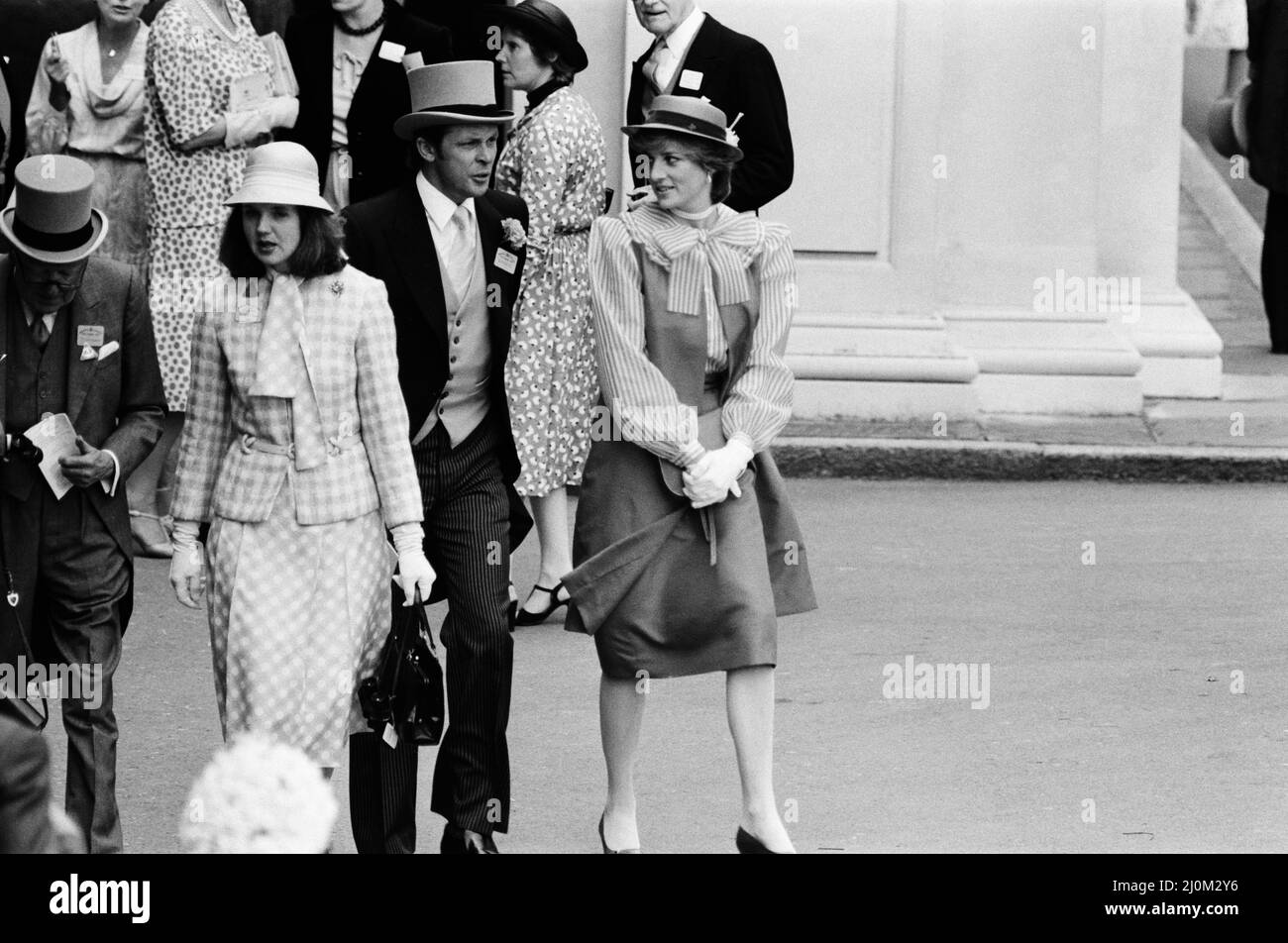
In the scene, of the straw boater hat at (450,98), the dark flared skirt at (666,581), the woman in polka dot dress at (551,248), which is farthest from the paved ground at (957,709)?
the straw boater hat at (450,98)

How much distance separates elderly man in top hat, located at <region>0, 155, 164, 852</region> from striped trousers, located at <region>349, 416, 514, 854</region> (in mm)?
676

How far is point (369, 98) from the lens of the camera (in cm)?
958

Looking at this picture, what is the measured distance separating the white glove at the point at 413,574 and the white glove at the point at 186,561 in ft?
1.71

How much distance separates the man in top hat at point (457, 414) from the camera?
20.7ft

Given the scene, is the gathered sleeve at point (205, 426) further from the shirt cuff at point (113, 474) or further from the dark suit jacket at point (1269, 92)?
the dark suit jacket at point (1269, 92)

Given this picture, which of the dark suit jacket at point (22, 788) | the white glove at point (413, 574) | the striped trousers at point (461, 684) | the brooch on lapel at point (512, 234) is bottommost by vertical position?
the striped trousers at point (461, 684)

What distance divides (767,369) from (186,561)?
161 cm

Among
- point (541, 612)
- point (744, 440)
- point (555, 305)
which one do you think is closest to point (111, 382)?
point (744, 440)

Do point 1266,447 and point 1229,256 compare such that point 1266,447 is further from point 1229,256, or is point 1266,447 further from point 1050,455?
point 1229,256

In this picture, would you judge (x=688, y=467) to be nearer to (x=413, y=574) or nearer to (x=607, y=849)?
(x=413, y=574)

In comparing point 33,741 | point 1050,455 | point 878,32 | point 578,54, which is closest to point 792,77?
point 878,32

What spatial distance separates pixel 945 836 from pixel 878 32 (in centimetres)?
653

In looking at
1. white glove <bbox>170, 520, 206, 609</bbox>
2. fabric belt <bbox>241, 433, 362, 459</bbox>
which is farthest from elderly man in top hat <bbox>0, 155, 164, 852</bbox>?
fabric belt <bbox>241, 433, 362, 459</bbox>

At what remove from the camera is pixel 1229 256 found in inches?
706
